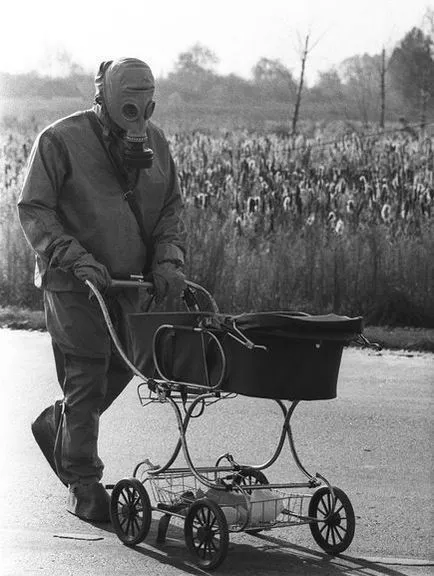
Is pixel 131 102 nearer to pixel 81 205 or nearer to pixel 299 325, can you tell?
pixel 81 205

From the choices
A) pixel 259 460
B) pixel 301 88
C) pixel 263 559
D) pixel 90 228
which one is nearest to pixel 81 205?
pixel 90 228

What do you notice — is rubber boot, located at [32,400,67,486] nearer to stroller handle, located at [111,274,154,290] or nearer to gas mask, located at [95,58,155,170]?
stroller handle, located at [111,274,154,290]

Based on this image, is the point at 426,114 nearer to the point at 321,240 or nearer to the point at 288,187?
the point at 288,187

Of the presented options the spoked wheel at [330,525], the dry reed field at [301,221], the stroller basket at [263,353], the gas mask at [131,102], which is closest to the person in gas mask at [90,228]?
the gas mask at [131,102]

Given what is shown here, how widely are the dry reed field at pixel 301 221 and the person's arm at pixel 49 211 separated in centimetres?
675

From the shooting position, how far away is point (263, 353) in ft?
17.5

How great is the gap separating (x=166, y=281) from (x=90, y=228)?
40 centimetres

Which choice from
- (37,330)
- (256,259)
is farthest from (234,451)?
(256,259)

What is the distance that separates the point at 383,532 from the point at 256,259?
7440 mm

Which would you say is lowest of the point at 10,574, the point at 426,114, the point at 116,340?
the point at 10,574

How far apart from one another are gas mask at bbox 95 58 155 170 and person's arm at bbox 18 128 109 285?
0.93ft

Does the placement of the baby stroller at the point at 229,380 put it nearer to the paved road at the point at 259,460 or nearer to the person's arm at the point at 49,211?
the paved road at the point at 259,460

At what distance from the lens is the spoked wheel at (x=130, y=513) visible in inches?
Answer: 228

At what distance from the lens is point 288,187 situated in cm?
1560
